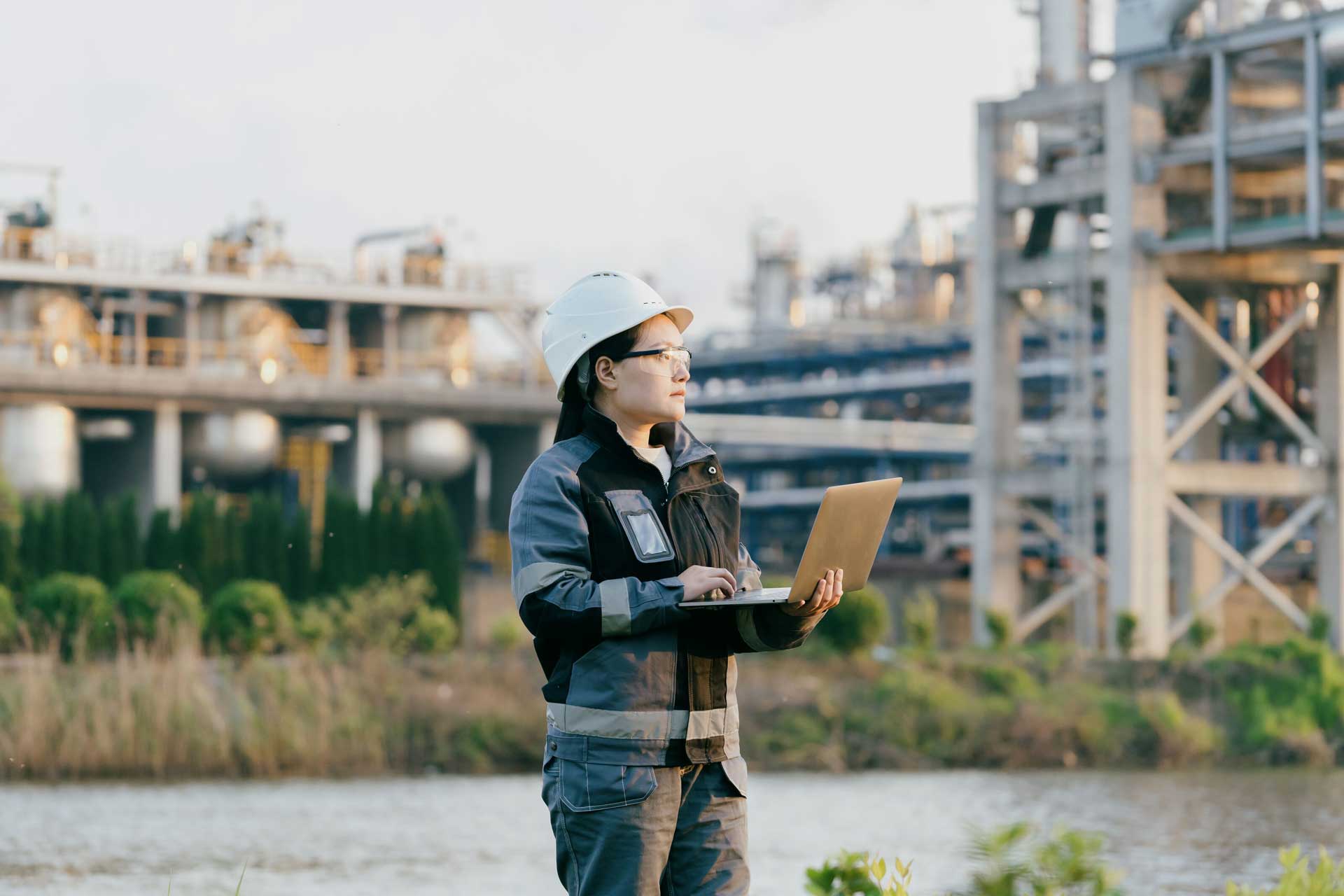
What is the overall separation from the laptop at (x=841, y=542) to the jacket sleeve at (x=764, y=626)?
0.30ft

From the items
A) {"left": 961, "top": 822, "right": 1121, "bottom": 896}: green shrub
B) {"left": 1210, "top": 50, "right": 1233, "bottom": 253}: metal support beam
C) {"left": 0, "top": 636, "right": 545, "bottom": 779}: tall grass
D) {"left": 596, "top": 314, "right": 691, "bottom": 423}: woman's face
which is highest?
{"left": 1210, "top": 50, "right": 1233, "bottom": 253}: metal support beam

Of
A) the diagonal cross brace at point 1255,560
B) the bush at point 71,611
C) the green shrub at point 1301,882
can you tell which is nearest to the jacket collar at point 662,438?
the green shrub at point 1301,882

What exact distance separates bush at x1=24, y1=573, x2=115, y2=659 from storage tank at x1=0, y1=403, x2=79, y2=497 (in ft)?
46.7

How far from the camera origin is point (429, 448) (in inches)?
2057

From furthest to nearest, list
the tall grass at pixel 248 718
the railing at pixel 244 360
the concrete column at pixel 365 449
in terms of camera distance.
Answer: the concrete column at pixel 365 449 < the railing at pixel 244 360 < the tall grass at pixel 248 718

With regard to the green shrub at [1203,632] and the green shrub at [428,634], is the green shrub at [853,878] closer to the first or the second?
the green shrub at [428,634]

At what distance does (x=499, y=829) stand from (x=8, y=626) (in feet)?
40.9

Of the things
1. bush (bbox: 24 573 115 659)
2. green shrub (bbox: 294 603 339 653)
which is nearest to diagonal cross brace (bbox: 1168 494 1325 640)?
green shrub (bbox: 294 603 339 653)

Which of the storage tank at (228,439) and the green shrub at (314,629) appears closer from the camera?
the green shrub at (314,629)

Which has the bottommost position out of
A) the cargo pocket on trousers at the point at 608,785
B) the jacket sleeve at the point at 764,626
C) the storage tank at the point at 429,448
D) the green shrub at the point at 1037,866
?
the green shrub at the point at 1037,866

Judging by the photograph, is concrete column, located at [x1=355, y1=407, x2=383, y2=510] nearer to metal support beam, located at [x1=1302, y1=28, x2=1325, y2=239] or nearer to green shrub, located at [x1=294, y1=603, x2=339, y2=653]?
green shrub, located at [x1=294, y1=603, x2=339, y2=653]

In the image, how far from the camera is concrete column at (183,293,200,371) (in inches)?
2046

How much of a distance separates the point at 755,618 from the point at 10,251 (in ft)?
157

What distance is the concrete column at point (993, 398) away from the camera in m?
39.8
